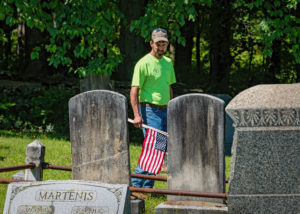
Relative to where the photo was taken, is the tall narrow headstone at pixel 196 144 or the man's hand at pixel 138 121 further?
the man's hand at pixel 138 121

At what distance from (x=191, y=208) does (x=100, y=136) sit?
133cm

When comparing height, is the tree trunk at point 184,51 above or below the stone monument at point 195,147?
above

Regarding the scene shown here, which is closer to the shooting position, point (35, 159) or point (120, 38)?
point (35, 159)

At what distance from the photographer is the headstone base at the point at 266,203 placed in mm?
5336

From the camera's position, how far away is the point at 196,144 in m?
5.95

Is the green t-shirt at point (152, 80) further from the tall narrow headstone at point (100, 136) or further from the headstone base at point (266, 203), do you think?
the headstone base at point (266, 203)

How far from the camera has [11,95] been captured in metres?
16.2

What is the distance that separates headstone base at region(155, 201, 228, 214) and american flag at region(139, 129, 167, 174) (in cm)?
106

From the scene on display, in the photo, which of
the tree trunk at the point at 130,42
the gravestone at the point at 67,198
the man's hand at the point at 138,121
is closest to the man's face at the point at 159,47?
the man's hand at the point at 138,121

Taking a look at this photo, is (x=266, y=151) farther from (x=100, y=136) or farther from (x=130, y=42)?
(x=130, y=42)

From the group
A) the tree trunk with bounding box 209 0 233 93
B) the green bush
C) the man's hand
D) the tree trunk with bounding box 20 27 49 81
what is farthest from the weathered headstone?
the tree trunk with bounding box 209 0 233 93

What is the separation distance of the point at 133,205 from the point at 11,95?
36.1ft

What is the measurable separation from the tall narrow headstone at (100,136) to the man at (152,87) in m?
0.97

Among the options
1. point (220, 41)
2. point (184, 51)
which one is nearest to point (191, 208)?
point (220, 41)
